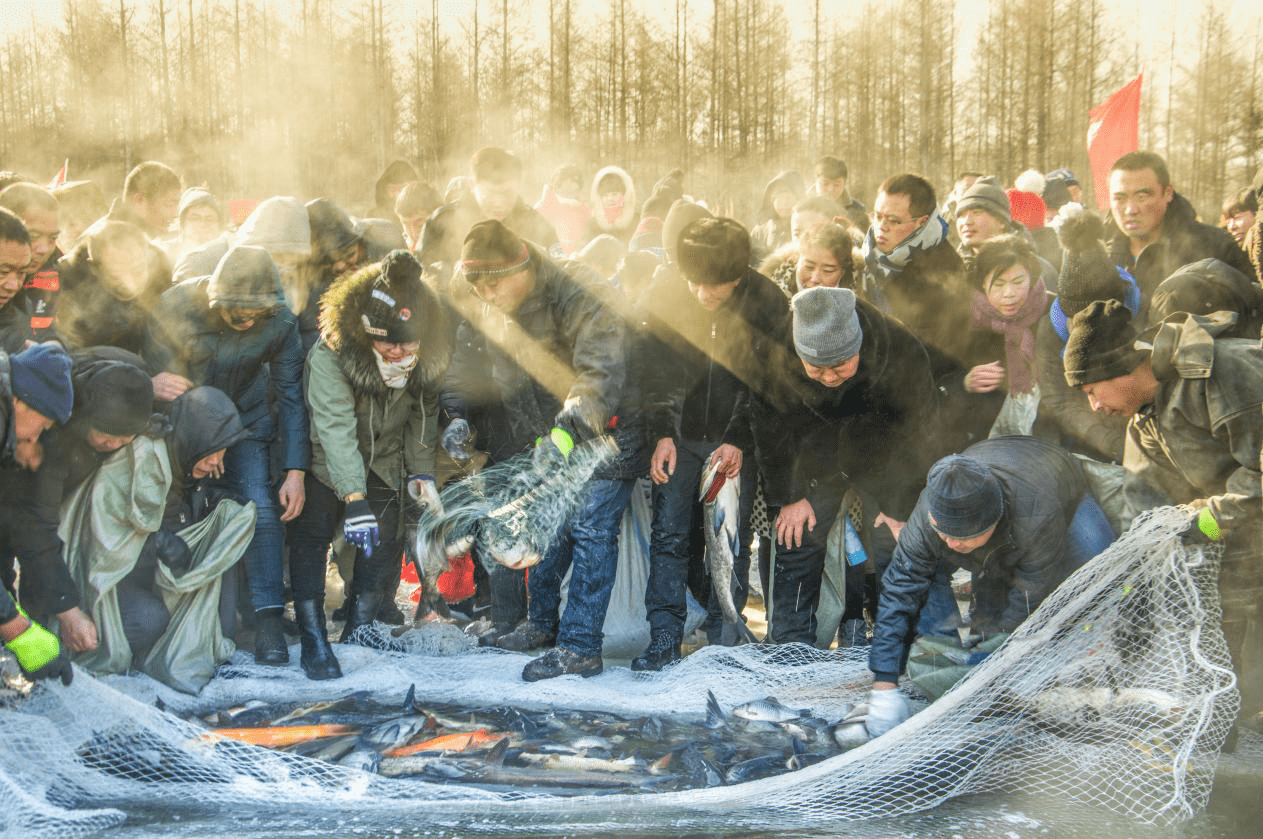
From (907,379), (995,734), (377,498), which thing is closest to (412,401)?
(377,498)

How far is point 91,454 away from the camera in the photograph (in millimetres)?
4559

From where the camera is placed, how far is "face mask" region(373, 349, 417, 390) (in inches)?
196

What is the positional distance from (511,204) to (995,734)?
4.01 meters

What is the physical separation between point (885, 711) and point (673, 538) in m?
1.43

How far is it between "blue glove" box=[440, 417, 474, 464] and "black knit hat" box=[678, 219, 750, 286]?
51.6 inches

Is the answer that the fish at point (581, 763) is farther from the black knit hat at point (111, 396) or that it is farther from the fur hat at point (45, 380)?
the fur hat at point (45, 380)

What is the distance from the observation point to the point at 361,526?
4984 mm

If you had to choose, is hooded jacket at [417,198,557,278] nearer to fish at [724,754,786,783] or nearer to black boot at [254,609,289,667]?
black boot at [254,609,289,667]

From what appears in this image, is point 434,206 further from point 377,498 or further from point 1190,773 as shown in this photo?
point 1190,773

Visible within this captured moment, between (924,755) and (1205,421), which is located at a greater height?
(1205,421)

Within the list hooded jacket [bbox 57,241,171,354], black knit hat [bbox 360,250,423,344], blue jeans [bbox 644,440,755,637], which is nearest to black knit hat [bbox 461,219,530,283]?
black knit hat [bbox 360,250,423,344]

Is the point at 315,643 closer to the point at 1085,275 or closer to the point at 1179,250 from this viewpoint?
the point at 1085,275

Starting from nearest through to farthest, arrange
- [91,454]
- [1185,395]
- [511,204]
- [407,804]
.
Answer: [407,804] → [1185,395] → [91,454] → [511,204]

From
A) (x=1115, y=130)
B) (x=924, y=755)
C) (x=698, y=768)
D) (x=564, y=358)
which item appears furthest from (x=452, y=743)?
(x=1115, y=130)
